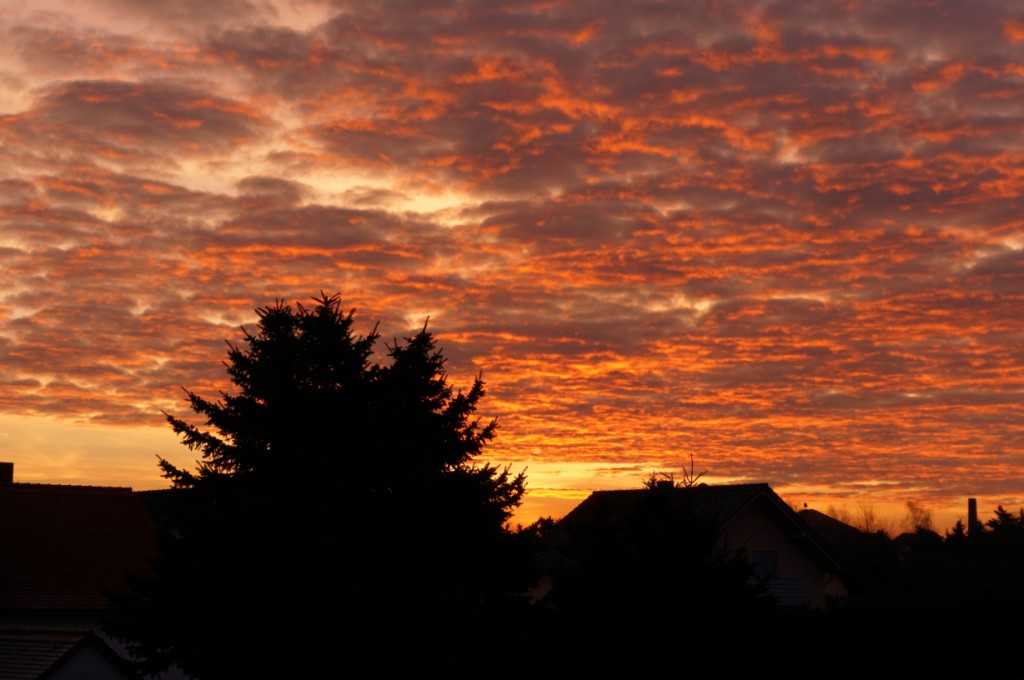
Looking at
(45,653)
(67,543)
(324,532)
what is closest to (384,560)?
(324,532)

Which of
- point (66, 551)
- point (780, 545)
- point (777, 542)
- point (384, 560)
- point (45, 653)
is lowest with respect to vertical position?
point (45, 653)

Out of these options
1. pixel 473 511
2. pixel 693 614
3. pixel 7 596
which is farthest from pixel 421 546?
pixel 7 596

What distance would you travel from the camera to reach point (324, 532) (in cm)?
2127

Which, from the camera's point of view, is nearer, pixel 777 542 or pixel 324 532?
pixel 324 532

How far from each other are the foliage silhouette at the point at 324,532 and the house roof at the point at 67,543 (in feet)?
65.3

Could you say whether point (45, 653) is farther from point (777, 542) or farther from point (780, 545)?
point (780, 545)

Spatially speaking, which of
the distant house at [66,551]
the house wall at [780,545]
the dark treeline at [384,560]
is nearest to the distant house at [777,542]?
the house wall at [780,545]

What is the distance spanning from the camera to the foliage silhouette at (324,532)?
2097 cm

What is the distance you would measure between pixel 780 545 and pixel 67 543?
26994 millimetres

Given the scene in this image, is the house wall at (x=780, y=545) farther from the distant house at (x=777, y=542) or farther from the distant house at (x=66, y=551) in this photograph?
the distant house at (x=66, y=551)

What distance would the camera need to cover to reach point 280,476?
22328 millimetres

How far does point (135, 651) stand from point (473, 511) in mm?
6910

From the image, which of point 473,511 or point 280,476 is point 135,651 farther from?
point 473,511

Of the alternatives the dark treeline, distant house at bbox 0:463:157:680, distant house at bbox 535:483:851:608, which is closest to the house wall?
distant house at bbox 535:483:851:608
